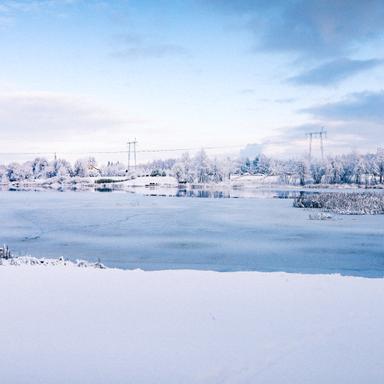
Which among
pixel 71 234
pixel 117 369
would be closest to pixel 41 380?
pixel 117 369

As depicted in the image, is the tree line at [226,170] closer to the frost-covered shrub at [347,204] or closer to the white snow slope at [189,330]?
the frost-covered shrub at [347,204]

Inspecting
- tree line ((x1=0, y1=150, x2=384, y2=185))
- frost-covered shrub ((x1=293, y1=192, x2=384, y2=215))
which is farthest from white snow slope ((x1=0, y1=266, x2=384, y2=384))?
tree line ((x1=0, y1=150, x2=384, y2=185))

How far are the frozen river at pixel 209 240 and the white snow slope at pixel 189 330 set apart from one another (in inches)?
282

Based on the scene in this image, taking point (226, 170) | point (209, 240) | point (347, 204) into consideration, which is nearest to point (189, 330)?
point (209, 240)

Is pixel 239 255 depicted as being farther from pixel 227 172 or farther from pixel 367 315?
pixel 227 172

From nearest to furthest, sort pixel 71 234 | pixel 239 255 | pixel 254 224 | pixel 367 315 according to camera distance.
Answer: pixel 367 315 < pixel 239 255 < pixel 71 234 < pixel 254 224

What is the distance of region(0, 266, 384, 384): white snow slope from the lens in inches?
217

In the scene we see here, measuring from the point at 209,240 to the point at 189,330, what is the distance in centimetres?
1788

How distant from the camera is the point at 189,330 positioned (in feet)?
22.6

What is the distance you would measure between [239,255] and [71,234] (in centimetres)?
1136

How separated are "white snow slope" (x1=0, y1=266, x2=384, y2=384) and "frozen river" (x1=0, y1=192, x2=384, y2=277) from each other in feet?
23.5

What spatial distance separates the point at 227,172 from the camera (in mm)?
152125

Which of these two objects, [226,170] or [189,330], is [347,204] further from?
[226,170]

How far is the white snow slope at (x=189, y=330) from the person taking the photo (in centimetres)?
551
